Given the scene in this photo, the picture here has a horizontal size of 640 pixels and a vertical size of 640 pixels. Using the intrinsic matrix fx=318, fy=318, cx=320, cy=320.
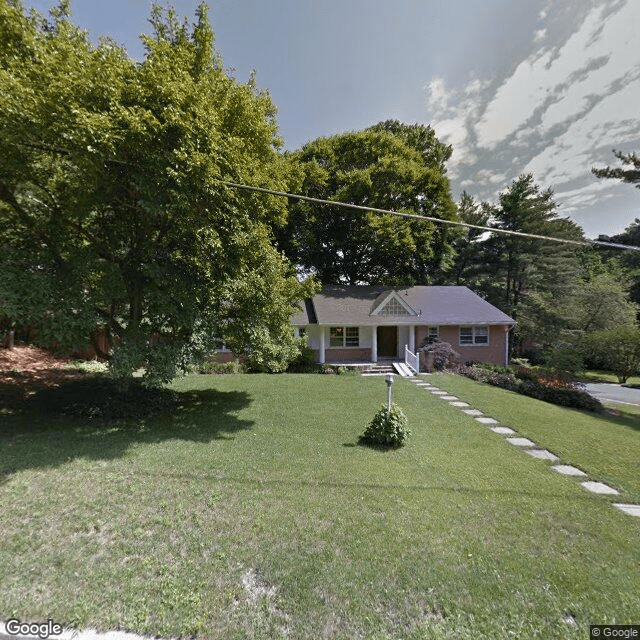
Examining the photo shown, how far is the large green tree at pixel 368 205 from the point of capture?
73.4 ft

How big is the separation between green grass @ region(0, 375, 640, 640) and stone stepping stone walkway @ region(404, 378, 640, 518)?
0.34m

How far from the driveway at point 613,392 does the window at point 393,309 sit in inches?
403

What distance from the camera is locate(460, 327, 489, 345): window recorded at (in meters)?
19.9

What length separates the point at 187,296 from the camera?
695 cm

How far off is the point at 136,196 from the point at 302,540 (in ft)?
24.4

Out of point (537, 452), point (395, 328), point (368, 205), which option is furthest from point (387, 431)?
point (368, 205)

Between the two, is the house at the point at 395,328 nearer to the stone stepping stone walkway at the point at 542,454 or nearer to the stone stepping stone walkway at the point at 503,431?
the stone stepping stone walkway at the point at 503,431

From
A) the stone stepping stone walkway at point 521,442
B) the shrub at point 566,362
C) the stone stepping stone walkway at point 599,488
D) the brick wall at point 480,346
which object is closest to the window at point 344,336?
the brick wall at point 480,346

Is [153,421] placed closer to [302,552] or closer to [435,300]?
[302,552]

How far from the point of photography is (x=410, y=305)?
2012cm

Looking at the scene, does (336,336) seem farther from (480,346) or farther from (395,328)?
(480,346)

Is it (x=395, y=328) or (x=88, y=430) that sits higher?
(x=395, y=328)

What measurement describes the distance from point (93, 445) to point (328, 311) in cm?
1477

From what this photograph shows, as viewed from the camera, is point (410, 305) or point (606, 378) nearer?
point (410, 305)
